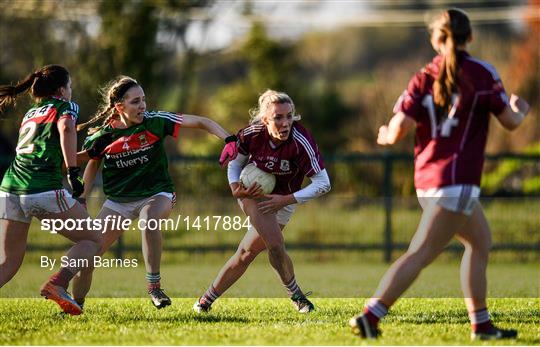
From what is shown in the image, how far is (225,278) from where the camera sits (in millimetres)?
8258

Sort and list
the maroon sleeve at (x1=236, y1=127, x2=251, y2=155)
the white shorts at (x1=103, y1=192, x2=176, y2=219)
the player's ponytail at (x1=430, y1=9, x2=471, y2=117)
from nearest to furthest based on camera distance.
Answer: the player's ponytail at (x1=430, y1=9, x2=471, y2=117) < the maroon sleeve at (x1=236, y1=127, x2=251, y2=155) < the white shorts at (x1=103, y1=192, x2=176, y2=219)

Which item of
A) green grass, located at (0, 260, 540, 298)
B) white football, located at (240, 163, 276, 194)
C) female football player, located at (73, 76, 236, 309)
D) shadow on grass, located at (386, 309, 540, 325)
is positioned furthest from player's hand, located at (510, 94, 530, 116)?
green grass, located at (0, 260, 540, 298)

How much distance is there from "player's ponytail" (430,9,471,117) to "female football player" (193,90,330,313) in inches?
72.3

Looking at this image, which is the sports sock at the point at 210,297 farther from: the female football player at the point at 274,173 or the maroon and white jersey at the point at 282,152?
the maroon and white jersey at the point at 282,152

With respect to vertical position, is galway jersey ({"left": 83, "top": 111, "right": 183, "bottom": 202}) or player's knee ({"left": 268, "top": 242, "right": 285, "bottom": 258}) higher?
galway jersey ({"left": 83, "top": 111, "right": 183, "bottom": 202})

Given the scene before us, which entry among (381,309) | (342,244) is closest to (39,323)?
(381,309)

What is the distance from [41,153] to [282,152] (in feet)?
6.22

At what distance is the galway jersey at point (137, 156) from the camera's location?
835cm

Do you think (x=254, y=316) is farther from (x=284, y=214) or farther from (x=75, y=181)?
(x=75, y=181)

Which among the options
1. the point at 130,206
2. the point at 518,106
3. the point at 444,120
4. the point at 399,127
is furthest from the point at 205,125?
the point at 518,106

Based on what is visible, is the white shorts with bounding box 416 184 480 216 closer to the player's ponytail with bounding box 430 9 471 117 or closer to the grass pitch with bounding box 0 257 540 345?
the player's ponytail with bounding box 430 9 471 117

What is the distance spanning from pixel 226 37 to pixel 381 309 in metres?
27.7

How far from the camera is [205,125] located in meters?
8.25

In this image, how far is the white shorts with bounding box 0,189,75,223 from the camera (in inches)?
299
